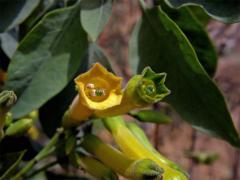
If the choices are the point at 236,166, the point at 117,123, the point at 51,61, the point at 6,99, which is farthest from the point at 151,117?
the point at 236,166

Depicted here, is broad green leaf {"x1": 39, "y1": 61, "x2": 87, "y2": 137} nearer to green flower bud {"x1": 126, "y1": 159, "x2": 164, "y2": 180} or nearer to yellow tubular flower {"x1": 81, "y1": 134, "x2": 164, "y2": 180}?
yellow tubular flower {"x1": 81, "y1": 134, "x2": 164, "y2": 180}

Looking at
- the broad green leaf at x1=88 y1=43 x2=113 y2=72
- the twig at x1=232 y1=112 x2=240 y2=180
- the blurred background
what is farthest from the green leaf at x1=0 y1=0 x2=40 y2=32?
the twig at x1=232 y1=112 x2=240 y2=180

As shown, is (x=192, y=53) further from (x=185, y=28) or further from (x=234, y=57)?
(x=234, y=57)

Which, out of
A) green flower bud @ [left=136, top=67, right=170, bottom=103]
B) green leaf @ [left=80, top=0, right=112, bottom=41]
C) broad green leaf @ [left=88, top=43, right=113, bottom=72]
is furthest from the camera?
broad green leaf @ [left=88, top=43, right=113, bottom=72]

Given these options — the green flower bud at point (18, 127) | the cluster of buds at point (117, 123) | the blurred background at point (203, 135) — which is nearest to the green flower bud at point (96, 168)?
the cluster of buds at point (117, 123)

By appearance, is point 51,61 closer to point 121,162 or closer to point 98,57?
point 98,57

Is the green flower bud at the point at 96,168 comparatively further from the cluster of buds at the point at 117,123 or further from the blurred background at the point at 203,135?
the blurred background at the point at 203,135

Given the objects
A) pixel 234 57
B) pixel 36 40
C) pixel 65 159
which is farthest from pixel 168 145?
pixel 36 40
